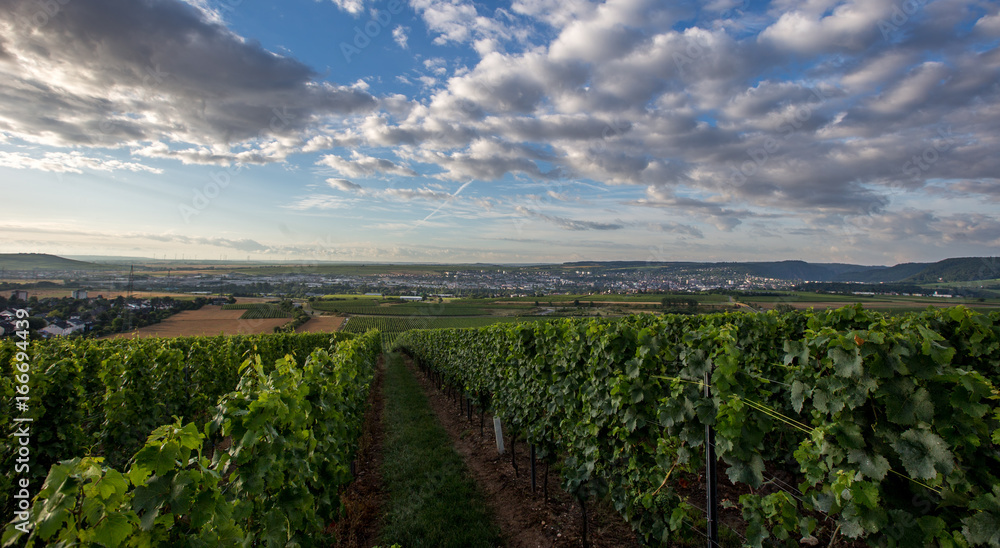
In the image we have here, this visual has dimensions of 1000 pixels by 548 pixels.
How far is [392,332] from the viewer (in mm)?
54250

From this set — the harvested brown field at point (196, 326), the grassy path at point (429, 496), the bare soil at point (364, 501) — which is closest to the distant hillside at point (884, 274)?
the grassy path at point (429, 496)

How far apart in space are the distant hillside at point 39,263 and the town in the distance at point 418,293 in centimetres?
15

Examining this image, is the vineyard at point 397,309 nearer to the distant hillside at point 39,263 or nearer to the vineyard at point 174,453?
the distant hillside at point 39,263

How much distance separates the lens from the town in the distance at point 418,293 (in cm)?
2028

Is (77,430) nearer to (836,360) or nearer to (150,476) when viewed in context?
(150,476)

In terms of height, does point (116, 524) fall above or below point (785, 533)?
above

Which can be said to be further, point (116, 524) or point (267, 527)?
point (267, 527)

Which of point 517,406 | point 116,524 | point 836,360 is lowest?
point 517,406

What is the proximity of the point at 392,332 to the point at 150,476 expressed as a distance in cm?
5420

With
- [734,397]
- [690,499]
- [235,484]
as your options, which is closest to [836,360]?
[734,397]

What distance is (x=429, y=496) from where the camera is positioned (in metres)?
6.42

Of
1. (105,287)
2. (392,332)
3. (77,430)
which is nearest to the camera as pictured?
(77,430)

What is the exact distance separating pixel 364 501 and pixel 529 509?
8.72 feet

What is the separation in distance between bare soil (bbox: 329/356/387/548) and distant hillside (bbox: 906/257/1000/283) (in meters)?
45.7
